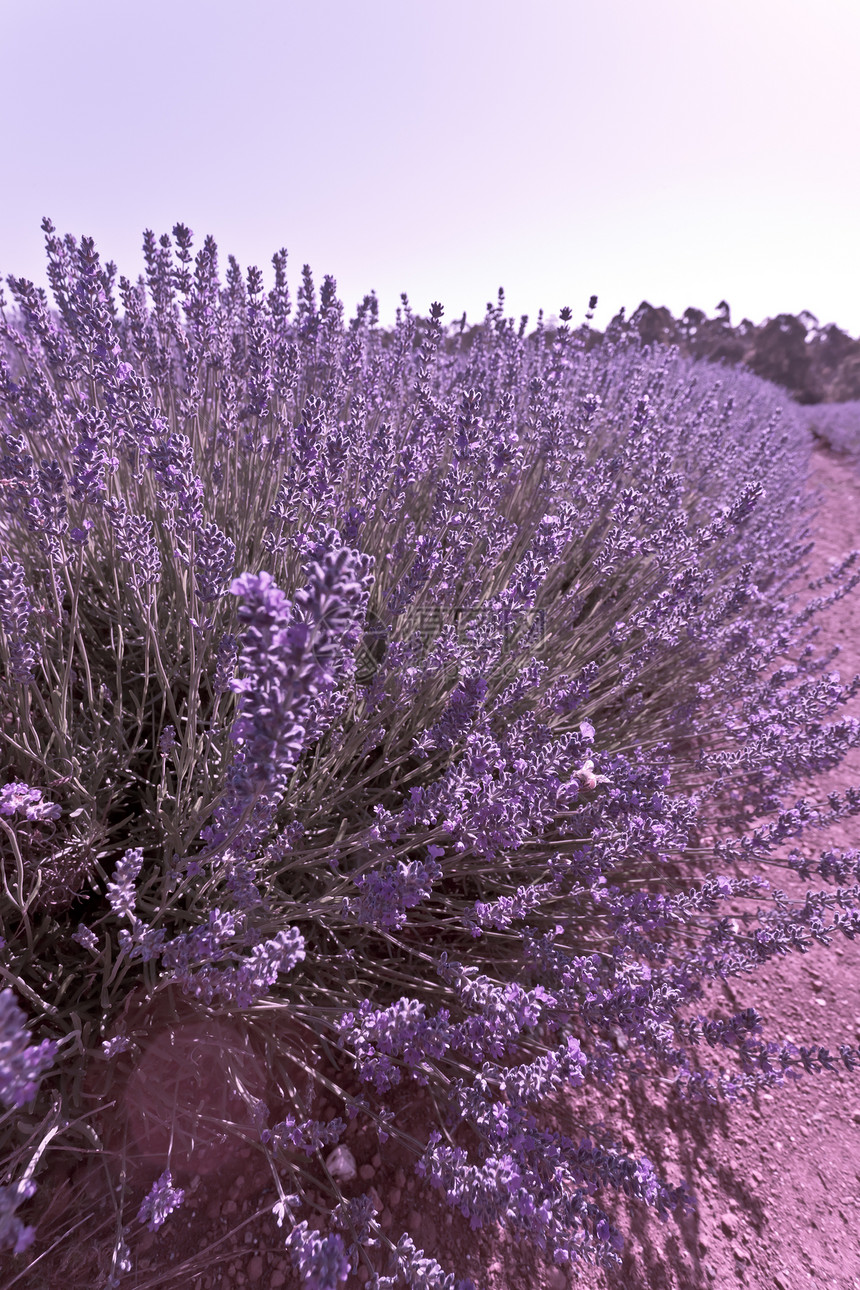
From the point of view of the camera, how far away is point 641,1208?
170cm

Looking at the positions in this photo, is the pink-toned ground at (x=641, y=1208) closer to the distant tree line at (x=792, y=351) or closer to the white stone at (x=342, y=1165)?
the white stone at (x=342, y=1165)

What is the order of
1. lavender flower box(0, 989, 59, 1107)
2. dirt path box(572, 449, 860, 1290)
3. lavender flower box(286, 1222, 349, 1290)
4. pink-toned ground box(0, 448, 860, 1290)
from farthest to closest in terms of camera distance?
dirt path box(572, 449, 860, 1290) < pink-toned ground box(0, 448, 860, 1290) < lavender flower box(286, 1222, 349, 1290) < lavender flower box(0, 989, 59, 1107)

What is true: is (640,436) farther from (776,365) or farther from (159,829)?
(776,365)

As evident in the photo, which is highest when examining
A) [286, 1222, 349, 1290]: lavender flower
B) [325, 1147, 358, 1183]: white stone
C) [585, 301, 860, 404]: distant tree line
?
[585, 301, 860, 404]: distant tree line

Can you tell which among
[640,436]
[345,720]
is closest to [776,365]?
[640,436]

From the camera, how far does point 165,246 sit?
281 centimetres

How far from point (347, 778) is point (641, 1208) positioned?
56.9 inches

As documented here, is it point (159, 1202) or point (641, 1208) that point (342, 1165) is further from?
point (641, 1208)

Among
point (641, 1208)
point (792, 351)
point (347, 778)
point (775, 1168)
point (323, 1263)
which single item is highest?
point (792, 351)

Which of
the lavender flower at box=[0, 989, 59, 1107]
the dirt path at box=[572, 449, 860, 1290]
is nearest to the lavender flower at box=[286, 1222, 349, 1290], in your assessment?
the lavender flower at box=[0, 989, 59, 1107]

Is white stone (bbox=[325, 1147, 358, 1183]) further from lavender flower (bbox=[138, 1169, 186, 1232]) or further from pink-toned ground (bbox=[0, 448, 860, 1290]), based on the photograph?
lavender flower (bbox=[138, 1169, 186, 1232])

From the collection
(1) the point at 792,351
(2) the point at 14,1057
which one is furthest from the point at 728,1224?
(1) the point at 792,351

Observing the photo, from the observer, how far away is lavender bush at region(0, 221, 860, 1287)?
3.94 ft

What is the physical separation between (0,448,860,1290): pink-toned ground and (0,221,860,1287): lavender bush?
97mm
